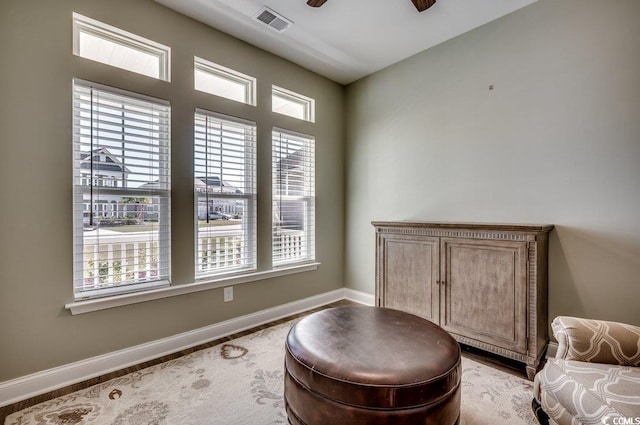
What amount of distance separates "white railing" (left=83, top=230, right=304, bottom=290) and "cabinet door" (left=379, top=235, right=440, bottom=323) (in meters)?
1.45

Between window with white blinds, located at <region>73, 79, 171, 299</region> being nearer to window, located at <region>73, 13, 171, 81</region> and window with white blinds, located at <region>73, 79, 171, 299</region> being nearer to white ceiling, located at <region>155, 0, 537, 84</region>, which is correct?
window, located at <region>73, 13, 171, 81</region>

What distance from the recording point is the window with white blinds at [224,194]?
8.75 feet

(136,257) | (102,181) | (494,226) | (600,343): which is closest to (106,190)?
(102,181)

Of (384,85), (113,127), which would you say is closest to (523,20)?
(384,85)

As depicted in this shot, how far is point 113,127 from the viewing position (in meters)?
2.22

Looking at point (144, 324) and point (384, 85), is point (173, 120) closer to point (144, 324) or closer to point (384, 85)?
point (144, 324)

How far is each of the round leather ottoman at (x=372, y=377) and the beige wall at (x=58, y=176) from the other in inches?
58.2

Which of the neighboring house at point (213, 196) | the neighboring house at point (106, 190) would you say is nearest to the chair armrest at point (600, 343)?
the neighboring house at point (213, 196)

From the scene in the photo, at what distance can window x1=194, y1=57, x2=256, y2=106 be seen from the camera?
2744 mm

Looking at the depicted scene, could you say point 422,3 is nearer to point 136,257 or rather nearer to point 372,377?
point 372,377

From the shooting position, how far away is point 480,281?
2.25 meters

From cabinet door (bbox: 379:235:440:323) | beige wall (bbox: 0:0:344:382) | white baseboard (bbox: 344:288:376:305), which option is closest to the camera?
beige wall (bbox: 0:0:344:382)

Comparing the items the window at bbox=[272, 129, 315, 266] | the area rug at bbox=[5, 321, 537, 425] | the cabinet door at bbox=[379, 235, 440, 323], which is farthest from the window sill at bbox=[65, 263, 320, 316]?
the cabinet door at bbox=[379, 235, 440, 323]

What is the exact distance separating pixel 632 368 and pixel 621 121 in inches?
64.2
